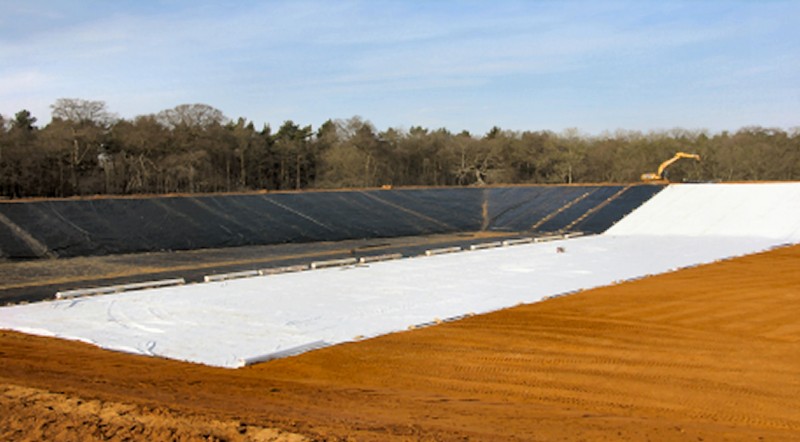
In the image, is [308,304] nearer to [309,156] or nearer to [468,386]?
[468,386]

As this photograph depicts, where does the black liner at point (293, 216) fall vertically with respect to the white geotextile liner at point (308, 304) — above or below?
above

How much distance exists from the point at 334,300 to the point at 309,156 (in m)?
36.5

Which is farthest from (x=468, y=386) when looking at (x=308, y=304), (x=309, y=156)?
(x=309, y=156)

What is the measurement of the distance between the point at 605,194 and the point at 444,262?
12.9 m

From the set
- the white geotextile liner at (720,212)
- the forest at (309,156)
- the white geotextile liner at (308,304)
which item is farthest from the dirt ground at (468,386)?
the forest at (309,156)

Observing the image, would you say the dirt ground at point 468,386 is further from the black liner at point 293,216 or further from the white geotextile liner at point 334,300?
the black liner at point 293,216

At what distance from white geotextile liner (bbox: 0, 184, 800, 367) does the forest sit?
75.3 feet

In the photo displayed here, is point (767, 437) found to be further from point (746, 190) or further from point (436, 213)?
point (746, 190)

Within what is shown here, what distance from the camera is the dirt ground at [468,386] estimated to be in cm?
410

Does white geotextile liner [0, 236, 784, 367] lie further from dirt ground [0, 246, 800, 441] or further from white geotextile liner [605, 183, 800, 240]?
white geotextile liner [605, 183, 800, 240]

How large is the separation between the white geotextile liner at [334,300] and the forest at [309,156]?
75.3 feet

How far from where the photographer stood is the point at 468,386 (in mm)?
5484

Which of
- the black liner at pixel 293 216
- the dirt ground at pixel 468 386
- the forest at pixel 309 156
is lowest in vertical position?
the dirt ground at pixel 468 386

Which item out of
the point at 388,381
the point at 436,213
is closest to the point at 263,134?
the point at 436,213
